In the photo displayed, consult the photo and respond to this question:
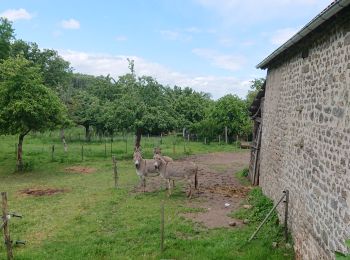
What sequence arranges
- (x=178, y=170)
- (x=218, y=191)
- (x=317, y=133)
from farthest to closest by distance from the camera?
1. (x=218, y=191)
2. (x=178, y=170)
3. (x=317, y=133)

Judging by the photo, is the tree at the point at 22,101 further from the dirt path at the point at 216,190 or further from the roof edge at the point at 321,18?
the roof edge at the point at 321,18

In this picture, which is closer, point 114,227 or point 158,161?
point 114,227

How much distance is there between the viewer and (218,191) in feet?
53.4

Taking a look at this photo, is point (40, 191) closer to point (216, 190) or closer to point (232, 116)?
point (216, 190)

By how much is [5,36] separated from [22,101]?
75.7 feet

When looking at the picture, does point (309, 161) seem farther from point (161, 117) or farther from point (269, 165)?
point (161, 117)

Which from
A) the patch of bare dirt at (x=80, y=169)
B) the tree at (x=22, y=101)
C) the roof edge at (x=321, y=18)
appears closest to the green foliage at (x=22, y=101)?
the tree at (x=22, y=101)

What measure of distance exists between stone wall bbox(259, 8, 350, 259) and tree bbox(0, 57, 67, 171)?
44.3 feet

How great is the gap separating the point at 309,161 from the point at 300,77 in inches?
94.6

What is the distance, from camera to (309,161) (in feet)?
27.4

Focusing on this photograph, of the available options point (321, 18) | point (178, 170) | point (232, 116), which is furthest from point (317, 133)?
point (232, 116)

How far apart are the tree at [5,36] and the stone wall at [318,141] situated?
111 feet

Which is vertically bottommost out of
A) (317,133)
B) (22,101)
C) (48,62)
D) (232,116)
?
(317,133)

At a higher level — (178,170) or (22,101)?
(22,101)
